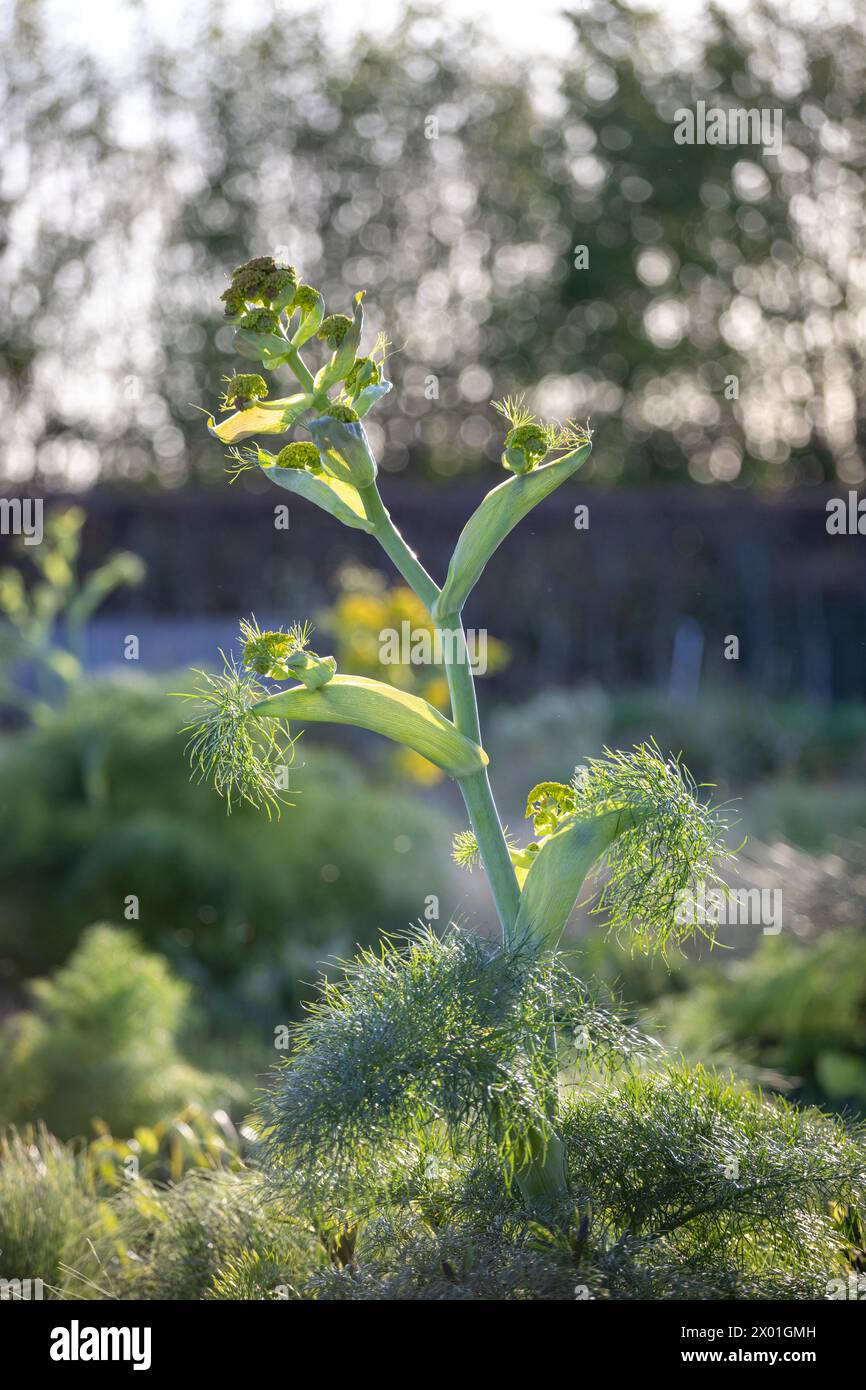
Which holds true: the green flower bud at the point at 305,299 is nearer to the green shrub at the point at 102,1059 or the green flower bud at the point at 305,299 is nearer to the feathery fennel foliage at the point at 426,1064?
the feathery fennel foliage at the point at 426,1064

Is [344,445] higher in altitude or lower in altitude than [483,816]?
higher

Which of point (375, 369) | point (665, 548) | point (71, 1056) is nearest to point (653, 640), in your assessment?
point (665, 548)

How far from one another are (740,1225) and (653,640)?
240 inches

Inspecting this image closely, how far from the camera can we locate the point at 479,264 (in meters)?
7.40

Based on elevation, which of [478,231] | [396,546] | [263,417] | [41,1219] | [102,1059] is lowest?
[41,1219]

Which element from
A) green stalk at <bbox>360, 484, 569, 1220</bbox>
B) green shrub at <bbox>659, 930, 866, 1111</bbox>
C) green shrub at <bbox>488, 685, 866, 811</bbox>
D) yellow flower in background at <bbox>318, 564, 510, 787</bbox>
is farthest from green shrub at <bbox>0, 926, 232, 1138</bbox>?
green shrub at <bbox>488, 685, 866, 811</bbox>

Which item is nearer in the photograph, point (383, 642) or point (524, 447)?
point (524, 447)

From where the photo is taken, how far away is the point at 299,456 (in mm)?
992

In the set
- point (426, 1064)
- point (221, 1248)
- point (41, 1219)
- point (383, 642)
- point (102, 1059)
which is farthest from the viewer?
point (383, 642)

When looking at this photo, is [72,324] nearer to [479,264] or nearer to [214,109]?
[214,109]

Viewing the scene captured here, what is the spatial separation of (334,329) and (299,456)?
4.1 inches

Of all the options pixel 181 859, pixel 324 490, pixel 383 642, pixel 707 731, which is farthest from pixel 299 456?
pixel 707 731

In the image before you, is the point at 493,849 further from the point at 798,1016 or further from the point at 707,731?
the point at 707,731

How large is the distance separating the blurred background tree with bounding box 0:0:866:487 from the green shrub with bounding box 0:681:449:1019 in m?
2.75
